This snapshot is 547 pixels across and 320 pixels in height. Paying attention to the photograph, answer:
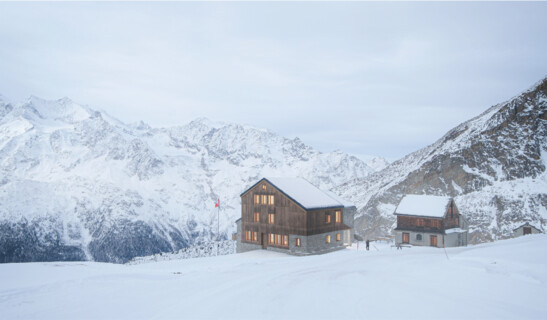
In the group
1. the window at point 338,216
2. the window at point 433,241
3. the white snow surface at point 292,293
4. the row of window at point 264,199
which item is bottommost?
the window at point 433,241

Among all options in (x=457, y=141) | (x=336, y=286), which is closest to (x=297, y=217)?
(x=336, y=286)

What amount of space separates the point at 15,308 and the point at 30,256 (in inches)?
7660

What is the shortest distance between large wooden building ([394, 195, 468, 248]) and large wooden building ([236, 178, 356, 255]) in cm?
1239

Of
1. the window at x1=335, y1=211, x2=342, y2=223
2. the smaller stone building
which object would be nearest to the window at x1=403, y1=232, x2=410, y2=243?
the window at x1=335, y1=211, x2=342, y2=223

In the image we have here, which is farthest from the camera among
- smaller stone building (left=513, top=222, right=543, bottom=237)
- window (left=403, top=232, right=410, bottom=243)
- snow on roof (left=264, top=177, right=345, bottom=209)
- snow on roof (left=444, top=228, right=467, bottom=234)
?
smaller stone building (left=513, top=222, right=543, bottom=237)

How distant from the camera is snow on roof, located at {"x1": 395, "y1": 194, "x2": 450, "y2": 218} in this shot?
2392 inches

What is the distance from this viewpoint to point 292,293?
18375mm

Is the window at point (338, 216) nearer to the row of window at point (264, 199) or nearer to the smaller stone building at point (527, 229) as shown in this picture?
the row of window at point (264, 199)

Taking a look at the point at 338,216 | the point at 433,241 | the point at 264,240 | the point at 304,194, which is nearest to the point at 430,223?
the point at 433,241

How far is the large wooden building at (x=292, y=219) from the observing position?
157ft

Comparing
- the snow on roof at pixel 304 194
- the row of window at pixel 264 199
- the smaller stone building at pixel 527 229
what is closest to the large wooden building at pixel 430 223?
the smaller stone building at pixel 527 229

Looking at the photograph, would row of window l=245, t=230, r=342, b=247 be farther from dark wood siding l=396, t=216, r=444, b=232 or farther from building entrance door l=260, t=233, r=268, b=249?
dark wood siding l=396, t=216, r=444, b=232

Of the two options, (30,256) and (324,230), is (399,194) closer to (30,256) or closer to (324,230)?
(324,230)

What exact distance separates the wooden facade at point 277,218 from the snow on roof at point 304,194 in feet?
1.60
